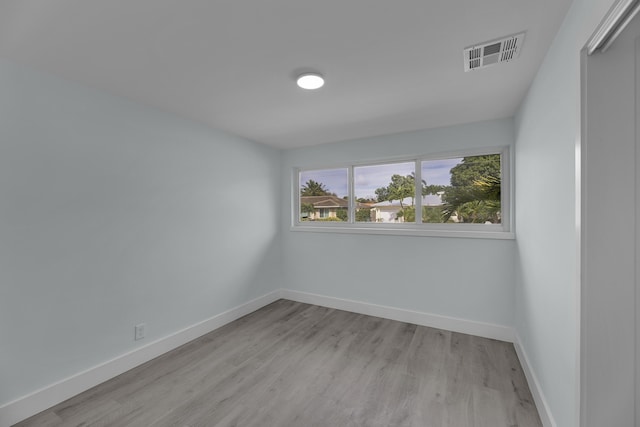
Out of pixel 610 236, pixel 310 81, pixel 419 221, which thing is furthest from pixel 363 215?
pixel 610 236

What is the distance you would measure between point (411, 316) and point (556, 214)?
2.12 metres

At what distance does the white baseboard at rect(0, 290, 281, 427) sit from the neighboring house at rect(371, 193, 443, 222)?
2.22m

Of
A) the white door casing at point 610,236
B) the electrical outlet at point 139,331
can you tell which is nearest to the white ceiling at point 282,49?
the white door casing at point 610,236

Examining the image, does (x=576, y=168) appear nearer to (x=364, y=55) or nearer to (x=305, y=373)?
(x=364, y=55)

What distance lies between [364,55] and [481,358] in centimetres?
269

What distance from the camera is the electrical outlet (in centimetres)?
234

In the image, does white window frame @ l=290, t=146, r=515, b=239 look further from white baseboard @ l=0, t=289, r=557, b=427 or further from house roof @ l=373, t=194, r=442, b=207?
white baseboard @ l=0, t=289, r=557, b=427

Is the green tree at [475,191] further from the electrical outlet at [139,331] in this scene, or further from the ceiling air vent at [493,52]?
the electrical outlet at [139,331]

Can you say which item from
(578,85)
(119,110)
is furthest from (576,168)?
(119,110)

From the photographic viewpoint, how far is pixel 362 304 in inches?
138

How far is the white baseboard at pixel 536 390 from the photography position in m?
1.58

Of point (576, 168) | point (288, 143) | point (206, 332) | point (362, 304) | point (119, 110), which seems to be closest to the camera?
point (576, 168)

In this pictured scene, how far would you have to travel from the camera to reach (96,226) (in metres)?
2.09

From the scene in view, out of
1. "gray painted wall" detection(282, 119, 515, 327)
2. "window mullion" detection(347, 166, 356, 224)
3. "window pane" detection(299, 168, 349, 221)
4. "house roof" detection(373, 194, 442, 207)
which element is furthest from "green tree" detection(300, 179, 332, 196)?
"house roof" detection(373, 194, 442, 207)
